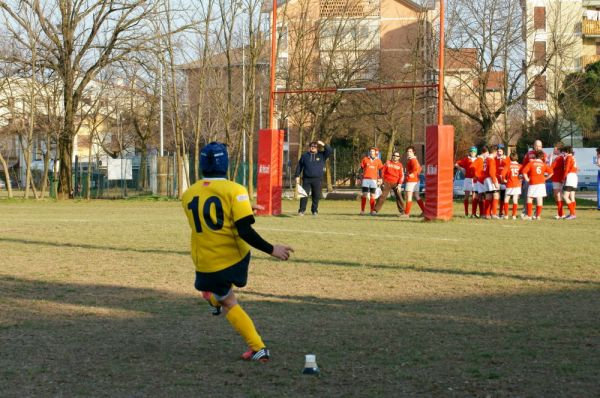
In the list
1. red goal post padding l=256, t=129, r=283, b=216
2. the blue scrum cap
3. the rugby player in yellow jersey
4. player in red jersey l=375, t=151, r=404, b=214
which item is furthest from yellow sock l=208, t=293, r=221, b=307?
player in red jersey l=375, t=151, r=404, b=214

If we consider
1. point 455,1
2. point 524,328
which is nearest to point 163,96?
point 455,1

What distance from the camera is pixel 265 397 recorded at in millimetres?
5891

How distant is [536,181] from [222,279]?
62.7 feet

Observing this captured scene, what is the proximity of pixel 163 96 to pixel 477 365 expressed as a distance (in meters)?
41.9

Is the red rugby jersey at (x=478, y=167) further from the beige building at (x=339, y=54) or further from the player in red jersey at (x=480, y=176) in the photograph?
the beige building at (x=339, y=54)

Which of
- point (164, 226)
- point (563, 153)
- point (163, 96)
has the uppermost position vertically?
point (163, 96)

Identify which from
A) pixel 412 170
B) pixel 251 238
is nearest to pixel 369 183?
pixel 412 170

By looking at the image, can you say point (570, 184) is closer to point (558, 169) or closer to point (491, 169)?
point (558, 169)

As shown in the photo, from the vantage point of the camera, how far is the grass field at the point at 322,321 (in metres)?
6.32

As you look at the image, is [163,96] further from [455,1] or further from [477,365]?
[477,365]

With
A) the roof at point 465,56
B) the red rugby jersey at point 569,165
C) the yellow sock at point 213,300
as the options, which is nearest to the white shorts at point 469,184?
the red rugby jersey at point 569,165

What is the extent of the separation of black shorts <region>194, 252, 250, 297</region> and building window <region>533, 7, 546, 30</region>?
38160 millimetres

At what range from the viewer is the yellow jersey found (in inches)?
276

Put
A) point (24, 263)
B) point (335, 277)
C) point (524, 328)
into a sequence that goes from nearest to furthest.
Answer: point (524, 328), point (335, 277), point (24, 263)
